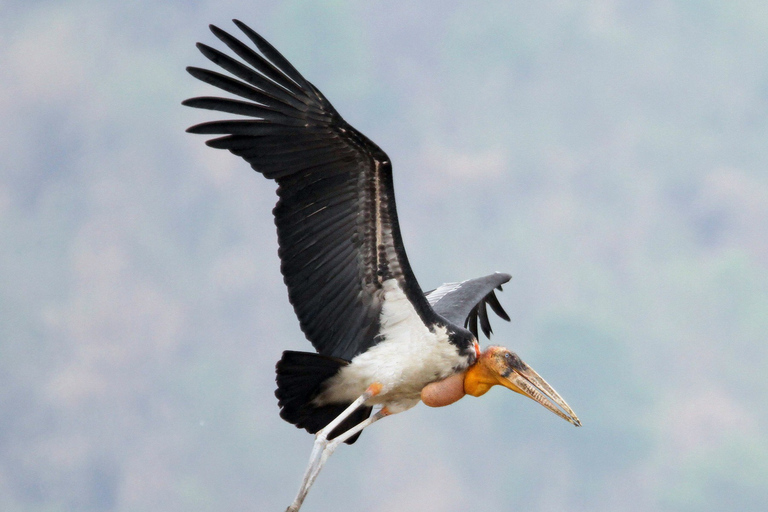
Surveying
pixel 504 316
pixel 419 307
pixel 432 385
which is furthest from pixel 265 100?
pixel 504 316

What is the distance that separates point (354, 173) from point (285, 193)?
631 mm

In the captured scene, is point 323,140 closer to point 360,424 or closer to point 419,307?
point 419,307

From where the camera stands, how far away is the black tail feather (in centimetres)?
1074

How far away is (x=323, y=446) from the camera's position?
1057cm

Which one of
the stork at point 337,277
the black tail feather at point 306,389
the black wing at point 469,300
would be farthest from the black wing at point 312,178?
the black wing at point 469,300

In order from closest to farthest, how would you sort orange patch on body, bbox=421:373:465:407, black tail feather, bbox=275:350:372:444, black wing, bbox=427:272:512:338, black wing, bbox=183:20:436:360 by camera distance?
black wing, bbox=183:20:436:360, black tail feather, bbox=275:350:372:444, orange patch on body, bbox=421:373:465:407, black wing, bbox=427:272:512:338

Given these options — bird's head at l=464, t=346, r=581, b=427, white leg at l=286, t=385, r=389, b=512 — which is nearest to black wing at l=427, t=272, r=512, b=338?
bird's head at l=464, t=346, r=581, b=427

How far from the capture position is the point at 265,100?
1012 cm

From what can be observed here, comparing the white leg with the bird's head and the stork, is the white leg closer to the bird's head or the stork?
the stork

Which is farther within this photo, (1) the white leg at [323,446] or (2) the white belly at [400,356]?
(2) the white belly at [400,356]

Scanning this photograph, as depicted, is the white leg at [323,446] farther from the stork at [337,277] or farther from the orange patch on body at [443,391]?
the orange patch on body at [443,391]

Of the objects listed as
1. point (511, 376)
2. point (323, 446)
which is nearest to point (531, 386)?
point (511, 376)

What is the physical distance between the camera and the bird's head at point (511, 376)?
10953mm

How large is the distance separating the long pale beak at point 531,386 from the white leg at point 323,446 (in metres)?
1.27
